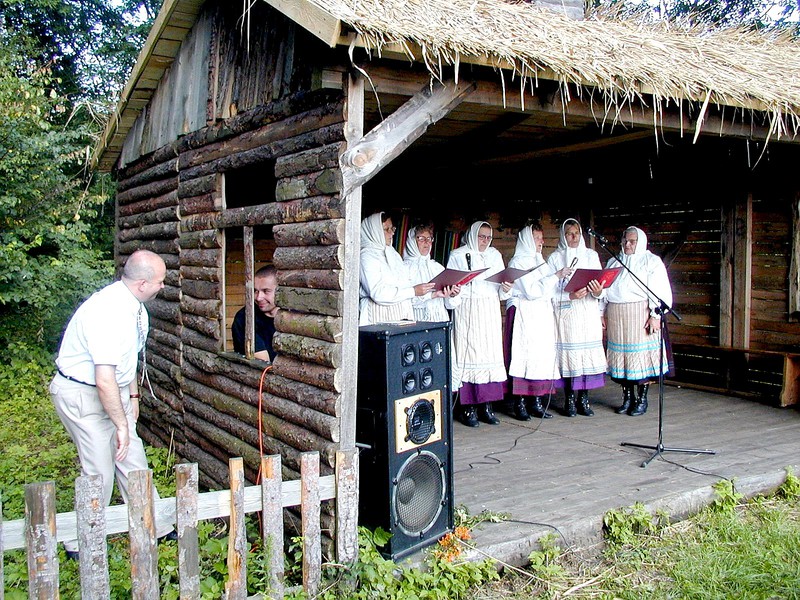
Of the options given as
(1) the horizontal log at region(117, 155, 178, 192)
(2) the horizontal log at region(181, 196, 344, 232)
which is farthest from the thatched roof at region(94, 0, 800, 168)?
(1) the horizontal log at region(117, 155, 178, 192)

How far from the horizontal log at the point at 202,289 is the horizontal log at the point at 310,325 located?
1.42m

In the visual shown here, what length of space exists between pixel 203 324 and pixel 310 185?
2339 mm

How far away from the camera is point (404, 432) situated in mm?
4145

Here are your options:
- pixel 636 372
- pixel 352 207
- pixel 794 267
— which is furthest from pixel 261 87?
pixel 794 267

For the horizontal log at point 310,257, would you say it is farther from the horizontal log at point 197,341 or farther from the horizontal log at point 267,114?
the horizontal log at point 197,341

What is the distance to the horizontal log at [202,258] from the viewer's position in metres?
6.02

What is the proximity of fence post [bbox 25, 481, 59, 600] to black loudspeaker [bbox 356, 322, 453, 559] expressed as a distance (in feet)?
5.31

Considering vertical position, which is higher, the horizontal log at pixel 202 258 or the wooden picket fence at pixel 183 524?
the horizontal log at pixel 202 258

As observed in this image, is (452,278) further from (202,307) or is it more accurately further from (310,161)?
(310,161)

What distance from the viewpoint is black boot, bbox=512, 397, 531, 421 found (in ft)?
24.3

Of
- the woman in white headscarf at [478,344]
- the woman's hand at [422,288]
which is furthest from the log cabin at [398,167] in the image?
the woman in white headscarf at [478,344]

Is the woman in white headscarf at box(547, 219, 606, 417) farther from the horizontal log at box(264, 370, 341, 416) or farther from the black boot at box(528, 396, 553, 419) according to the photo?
the horizontal log at box(264, 370, 341, 416)

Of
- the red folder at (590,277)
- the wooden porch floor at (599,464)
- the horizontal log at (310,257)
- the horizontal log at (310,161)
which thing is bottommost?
the wooden porch floor at (599,464)

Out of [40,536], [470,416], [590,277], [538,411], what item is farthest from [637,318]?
[40,536]
